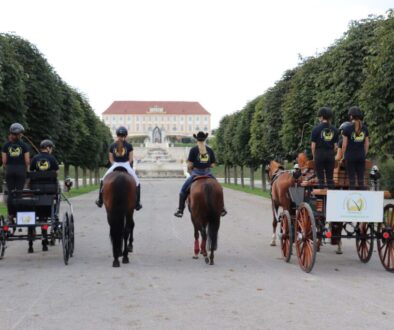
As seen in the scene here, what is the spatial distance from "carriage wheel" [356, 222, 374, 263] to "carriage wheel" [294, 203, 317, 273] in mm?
880

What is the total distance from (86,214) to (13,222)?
11348 millimetres

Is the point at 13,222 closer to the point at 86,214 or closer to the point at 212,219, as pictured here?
the point at 212,219

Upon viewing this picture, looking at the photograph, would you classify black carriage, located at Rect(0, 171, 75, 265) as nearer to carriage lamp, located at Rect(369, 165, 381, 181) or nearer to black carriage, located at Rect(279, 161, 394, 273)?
black carriage, located at Rect(279, 161, 394, 273)

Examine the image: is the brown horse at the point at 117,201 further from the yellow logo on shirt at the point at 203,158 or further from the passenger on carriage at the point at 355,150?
the passenger on carriage at the point at 355,150

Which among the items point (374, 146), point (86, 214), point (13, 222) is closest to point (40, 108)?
point (86, 214)

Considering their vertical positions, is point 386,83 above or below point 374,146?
above

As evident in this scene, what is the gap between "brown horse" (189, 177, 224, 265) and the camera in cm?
Answer: 1109

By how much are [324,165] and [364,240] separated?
1.50m

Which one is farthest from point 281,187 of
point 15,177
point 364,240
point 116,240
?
point 15,177

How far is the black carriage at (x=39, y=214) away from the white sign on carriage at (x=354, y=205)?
454cm

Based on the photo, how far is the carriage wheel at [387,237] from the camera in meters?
9.92

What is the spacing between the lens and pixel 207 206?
11.1 meters

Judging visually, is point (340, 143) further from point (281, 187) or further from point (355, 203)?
point (281, 187)

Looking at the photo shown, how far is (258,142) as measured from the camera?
37844 mm
